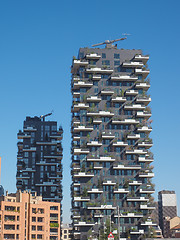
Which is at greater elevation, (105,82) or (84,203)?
(105,82)

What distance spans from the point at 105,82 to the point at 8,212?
188 ft

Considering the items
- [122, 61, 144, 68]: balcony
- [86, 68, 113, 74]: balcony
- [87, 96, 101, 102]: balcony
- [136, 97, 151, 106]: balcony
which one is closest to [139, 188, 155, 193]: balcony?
[136, 97, 151, 106]: balcony

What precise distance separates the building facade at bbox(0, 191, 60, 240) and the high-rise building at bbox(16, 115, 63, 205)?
92.0 feet

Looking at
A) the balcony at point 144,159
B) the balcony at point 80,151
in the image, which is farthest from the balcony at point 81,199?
the balcony at point 144,159

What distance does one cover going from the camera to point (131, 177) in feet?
437

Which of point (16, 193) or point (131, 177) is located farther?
point (16, 193)

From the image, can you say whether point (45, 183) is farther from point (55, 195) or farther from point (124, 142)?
point (124, 142)

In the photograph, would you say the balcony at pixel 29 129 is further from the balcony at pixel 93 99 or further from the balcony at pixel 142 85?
the balcony at pixel 142 85

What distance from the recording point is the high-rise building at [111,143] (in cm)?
12681

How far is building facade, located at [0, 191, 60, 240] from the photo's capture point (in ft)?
453

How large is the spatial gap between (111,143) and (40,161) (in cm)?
6283

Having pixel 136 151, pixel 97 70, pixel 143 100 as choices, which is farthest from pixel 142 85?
pixel 136 151

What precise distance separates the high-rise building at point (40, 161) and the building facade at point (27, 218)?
28032 millimetres

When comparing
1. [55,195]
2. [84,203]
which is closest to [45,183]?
[55,195]
